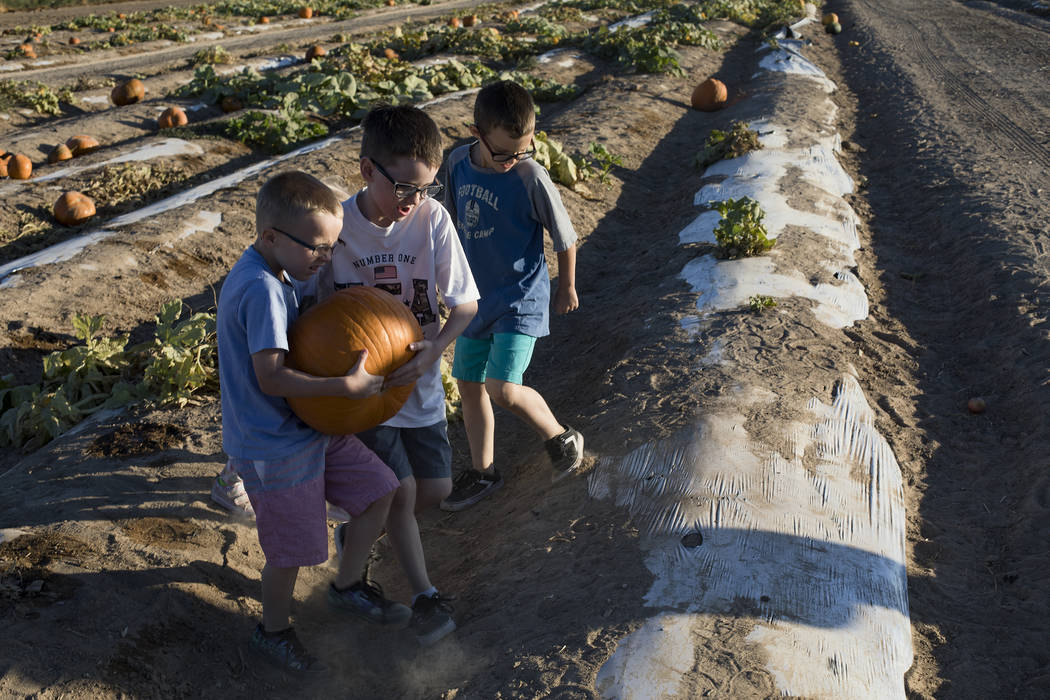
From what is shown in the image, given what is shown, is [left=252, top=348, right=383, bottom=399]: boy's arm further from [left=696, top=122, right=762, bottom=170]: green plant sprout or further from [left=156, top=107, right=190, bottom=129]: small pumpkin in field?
[left=156, top=107, right=190, bottom=129]: small pumpkin in field

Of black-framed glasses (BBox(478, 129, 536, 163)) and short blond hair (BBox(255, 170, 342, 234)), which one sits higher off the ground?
short blond hair (BBox(255, 170, 342, 234))

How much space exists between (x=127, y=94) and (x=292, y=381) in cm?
1403

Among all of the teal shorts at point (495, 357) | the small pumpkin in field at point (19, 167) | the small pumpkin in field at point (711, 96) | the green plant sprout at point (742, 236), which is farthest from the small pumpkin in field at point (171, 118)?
the teal shorts at point (495, 357)

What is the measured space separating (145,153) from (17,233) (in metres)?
2.43

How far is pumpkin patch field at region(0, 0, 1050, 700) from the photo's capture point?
3.39m

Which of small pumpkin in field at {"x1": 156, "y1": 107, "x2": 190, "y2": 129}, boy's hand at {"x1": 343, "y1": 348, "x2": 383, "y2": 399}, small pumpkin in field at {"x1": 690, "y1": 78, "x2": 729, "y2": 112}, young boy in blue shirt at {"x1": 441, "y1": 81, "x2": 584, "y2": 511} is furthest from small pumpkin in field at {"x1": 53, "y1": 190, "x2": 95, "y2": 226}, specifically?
small pumpkin in field at {"x1": 690, "y1": 78, "x2": 729, "y2": 112}

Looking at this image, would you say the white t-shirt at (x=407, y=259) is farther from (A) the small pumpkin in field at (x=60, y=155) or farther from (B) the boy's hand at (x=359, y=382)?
(A) the small pumpkin in field at (x=60, y=155)

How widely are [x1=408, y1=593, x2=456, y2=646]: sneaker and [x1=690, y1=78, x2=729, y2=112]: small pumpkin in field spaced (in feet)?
40.8

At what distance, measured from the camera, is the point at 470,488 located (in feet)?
15.5

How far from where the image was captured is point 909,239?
28.4 feet

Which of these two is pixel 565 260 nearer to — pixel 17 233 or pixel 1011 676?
pixel 1011 676

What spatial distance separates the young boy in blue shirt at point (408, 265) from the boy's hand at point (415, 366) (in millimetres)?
23

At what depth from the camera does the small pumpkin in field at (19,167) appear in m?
9.95

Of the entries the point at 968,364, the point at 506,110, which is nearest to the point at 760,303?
the point at 968,364
